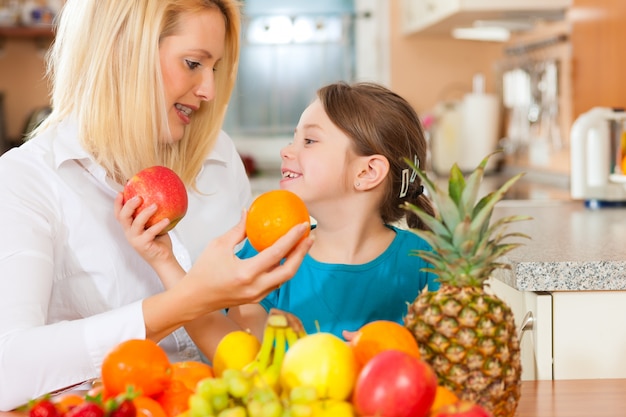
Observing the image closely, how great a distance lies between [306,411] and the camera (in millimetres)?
807

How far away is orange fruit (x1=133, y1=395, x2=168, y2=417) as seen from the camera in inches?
35.3

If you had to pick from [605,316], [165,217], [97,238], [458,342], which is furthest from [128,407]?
[605,316]

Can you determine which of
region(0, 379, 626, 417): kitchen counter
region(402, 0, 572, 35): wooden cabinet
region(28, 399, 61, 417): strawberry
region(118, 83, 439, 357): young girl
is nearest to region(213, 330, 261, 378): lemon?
region(28, 399, 61, 417): strawberry

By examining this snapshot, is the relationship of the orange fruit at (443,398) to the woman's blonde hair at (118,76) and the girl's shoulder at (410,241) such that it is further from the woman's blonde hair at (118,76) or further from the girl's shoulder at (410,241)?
the woman's blonde hair at (118,76)

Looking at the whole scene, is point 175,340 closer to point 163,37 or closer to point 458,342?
point 163,37

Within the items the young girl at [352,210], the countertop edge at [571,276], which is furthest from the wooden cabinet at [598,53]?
the young girl at [352,210]

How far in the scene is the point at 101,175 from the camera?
4.83 ft

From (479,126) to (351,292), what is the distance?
3.13 meters

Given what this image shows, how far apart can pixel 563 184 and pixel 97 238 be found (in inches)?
101

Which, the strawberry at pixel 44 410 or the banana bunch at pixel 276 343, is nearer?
the strawberry at pixel 44 410

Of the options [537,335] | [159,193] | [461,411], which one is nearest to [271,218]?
[159,193]

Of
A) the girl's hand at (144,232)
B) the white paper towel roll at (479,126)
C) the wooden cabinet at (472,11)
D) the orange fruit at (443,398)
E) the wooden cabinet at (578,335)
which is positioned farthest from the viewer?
the white paper towel roll at (479,126)

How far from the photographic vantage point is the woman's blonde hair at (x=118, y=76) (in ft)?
4.88

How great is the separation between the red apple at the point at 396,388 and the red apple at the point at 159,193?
52 cm
